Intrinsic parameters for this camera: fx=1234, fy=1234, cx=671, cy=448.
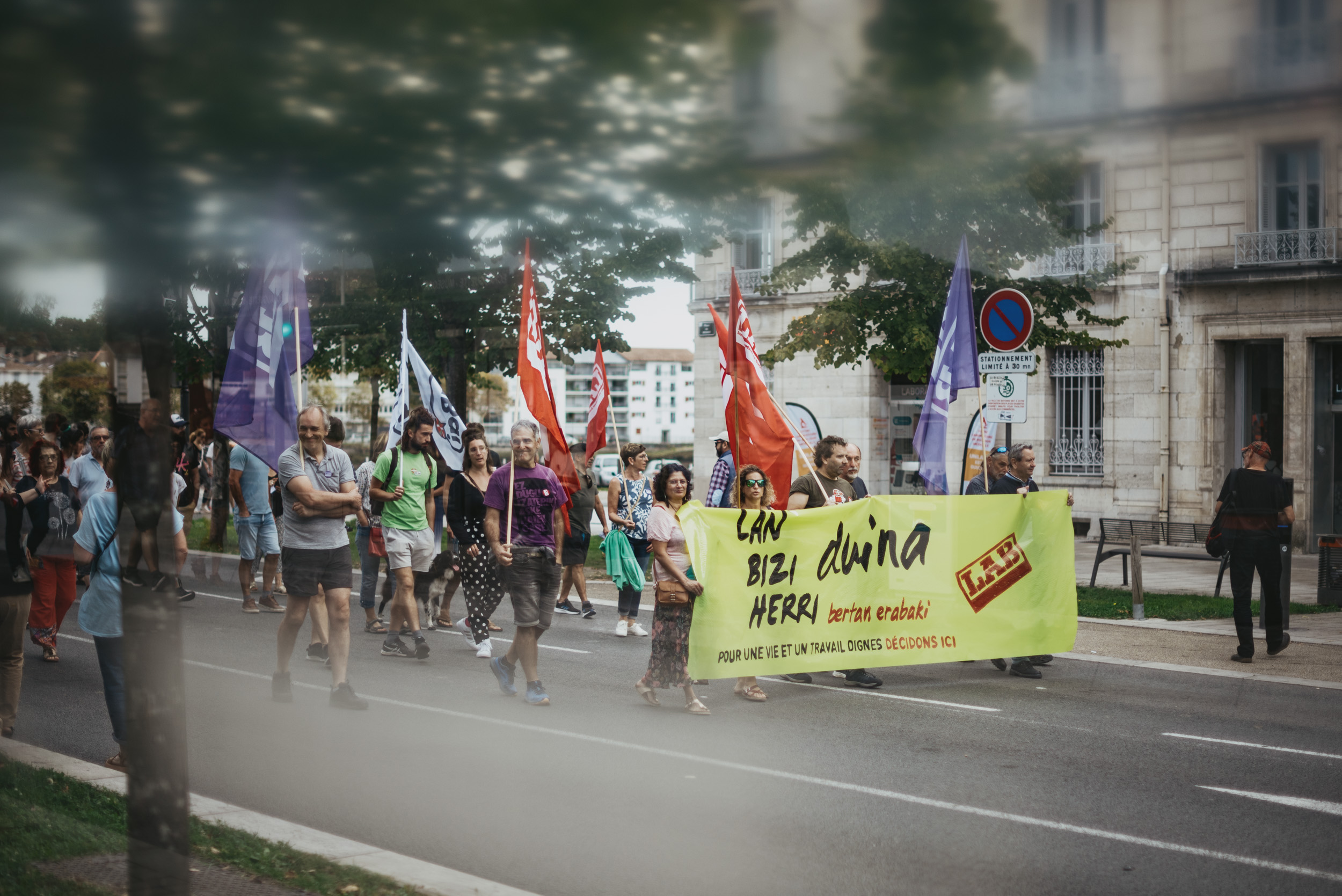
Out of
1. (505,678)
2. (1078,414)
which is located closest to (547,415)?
(505,678)

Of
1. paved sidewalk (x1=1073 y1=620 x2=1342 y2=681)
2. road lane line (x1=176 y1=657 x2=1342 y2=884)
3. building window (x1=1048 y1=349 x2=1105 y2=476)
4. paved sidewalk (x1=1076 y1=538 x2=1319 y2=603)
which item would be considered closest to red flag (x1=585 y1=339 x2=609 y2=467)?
road lane line (x1=176 y1=657 x2=1342 y2=884)

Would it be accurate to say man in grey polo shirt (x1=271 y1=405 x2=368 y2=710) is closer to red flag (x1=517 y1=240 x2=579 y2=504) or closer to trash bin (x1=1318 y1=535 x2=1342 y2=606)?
red flag (x1=517 y1=240 x2=579 y2=504)

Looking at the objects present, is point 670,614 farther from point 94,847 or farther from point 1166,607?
point 1166,607

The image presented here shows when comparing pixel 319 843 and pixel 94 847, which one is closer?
pixel 94 847

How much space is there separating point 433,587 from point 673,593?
417cm

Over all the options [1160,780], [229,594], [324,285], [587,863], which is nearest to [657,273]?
[324,285]

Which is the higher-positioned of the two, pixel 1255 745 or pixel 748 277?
pixel 748 277

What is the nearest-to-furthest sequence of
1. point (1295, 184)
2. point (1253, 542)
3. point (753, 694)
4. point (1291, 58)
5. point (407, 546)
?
point (1291, 58)
point (1295, 184)
point (753, 694)
point (1253, 542)
point (407, 546)

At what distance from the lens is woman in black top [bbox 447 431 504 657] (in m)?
9.38

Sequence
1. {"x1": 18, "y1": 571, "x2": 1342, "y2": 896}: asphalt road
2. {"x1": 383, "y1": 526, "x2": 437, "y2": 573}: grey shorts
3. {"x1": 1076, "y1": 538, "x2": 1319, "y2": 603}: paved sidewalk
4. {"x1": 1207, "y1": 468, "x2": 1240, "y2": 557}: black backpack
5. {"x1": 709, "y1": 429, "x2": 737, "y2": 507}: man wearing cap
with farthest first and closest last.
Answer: {"x1": 1076, "y1": 538, "x2": 1319, "y2": 603}: paved sidewalk
{"x1": 709, "y1": 429, "x2": 737, "y2": 507}: man wearing cap
{"x1": 1207, "y1": 468, "x2": 1240, "y2": 557}: black backpack
{"x1": 383, "y1": 526, "x2": 437, "y2": 573}: grey shorts
{"x1": 18, "y1": 571, "x2": 1342, "y2": 896}: asphalt road

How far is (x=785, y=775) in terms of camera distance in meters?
5.96

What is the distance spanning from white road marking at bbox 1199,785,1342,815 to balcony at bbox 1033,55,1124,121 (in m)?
5.27

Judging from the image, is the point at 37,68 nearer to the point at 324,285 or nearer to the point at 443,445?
the point at 324,285

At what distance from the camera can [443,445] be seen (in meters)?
10.6
